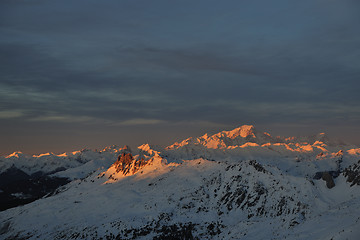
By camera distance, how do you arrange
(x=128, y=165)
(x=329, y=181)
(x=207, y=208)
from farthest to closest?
(x=128, y=165), (x=207, y=208), (x=329, y=181)

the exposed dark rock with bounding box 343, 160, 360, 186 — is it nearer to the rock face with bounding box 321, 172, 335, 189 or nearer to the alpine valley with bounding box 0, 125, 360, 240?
the alpine valley with bounding box 0, 125, 360, 240

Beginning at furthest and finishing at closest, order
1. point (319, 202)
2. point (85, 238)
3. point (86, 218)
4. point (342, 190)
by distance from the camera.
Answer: point (86, 218) → point (85, 238) → point (342, 190) → point (319, 202)

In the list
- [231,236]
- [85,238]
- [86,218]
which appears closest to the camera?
[231,236]

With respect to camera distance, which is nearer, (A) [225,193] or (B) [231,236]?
(B) [231,236]

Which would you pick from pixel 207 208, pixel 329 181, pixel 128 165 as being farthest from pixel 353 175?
pixel 128 165

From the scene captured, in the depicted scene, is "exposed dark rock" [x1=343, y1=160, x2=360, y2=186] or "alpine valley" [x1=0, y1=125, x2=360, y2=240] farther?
"exposed dark rock" [x1=343, y1=160, x2=360, y2=186]

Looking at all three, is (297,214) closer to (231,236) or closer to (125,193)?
(231,236)

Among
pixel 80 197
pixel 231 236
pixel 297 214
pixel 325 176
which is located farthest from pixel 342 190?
pixel 80 197

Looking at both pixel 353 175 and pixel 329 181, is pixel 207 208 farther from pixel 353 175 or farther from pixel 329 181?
pixel 353 175

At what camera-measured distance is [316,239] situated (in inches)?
2009

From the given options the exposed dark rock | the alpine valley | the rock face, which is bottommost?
the alpine valley

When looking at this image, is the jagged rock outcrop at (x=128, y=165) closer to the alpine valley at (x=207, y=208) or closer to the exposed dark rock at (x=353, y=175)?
the alpine valley at (x=207, y=208)

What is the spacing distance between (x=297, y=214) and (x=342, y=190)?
17360 millimetres

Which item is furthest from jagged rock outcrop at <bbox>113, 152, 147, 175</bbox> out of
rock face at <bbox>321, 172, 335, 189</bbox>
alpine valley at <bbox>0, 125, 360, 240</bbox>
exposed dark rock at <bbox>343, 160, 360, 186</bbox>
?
exposed dark rock at <bbox>343, 160, 360, 186</bbox>
